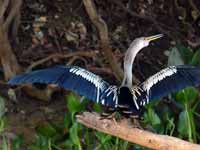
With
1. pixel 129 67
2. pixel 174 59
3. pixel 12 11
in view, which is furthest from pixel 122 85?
pixel 12 11

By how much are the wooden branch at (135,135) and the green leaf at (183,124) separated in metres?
0.50

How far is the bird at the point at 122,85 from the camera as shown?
132 inches

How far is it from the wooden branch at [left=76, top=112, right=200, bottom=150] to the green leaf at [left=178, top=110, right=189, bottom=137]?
0.50 metres

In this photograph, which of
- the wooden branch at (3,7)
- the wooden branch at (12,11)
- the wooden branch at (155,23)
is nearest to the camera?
the wooden branch at (3,7)

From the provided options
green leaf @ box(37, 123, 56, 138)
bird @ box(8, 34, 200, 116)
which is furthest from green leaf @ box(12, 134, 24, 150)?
bird @ box(8, 34, 200, 116)

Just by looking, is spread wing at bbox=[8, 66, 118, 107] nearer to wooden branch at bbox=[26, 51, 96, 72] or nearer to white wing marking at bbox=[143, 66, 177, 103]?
white wing marking at bbox=[143, 66, 177, 103]

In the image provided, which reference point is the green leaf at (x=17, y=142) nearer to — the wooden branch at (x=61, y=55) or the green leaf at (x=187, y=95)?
the wooden branch at (x=61, y=55)

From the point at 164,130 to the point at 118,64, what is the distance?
0.66 m

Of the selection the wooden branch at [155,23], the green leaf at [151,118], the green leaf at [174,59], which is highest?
the wooden branch at [155,23]

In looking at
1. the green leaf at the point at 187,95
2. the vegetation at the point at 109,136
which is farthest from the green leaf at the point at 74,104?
the green leaf at the point at 187,95

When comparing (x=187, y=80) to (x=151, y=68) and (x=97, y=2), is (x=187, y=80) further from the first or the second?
(x=97, y=2)

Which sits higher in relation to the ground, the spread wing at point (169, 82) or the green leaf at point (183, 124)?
the spread wing at point (169, 82)

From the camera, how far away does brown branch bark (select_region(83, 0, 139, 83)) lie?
4164 millimetres

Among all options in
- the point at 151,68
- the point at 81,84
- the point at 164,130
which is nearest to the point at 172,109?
the point at 164,130
